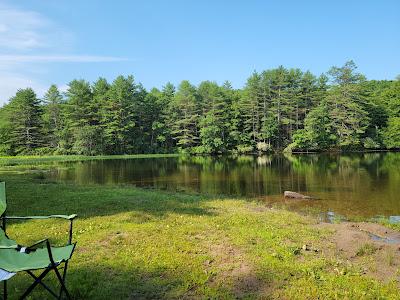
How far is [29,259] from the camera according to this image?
3.84 meters

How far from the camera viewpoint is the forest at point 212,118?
58250 mm

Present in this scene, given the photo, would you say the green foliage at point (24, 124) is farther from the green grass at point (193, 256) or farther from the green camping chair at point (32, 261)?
the green camping chair at point (32, 261)

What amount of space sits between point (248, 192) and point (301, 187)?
3689 mm

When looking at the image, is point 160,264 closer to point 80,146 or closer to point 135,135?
point 80,146

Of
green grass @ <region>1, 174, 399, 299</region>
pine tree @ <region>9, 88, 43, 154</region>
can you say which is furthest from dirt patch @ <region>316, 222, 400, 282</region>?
pine tree @ <region>9, 88, 43, 154</region>

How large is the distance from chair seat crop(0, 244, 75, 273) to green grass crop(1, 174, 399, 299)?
89 cm

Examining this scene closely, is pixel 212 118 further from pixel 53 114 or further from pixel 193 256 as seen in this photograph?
pixel 193 256

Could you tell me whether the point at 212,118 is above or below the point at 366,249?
above

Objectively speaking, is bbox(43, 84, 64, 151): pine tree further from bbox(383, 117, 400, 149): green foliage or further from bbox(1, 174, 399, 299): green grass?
bbox(383, 117, 400, 149): green foliage

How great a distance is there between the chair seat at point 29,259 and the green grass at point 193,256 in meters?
0.89

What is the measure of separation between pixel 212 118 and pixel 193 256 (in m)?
55.2

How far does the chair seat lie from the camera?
3534 mm

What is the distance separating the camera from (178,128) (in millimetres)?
65000

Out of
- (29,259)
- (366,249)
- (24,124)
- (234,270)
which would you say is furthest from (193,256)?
(24,124)
